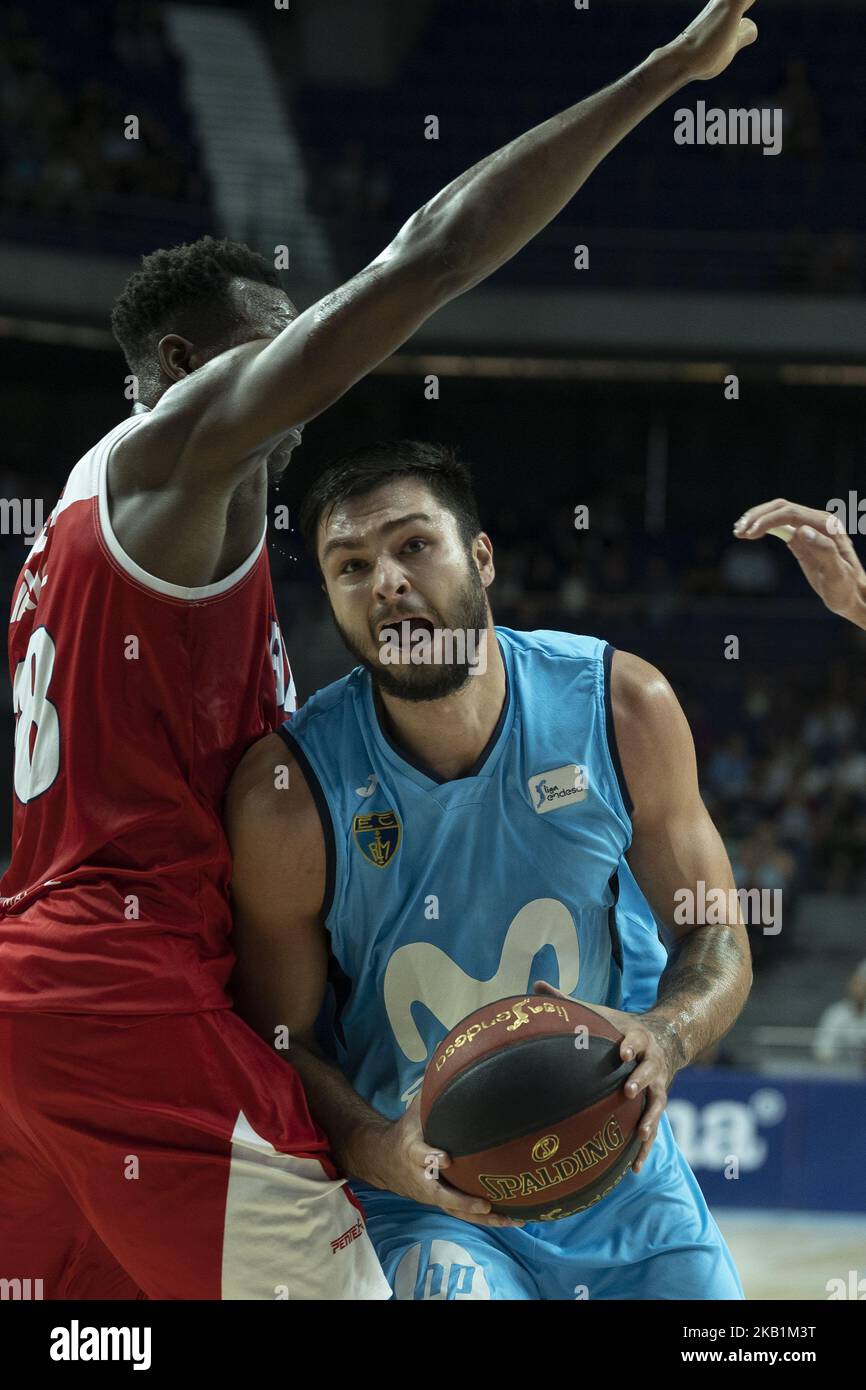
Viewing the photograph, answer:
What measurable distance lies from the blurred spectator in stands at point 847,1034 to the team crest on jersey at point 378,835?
260 inches

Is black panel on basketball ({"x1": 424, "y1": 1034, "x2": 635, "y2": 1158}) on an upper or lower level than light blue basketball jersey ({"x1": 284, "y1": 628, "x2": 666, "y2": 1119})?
lower

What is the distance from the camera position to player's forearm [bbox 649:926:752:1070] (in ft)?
9.24

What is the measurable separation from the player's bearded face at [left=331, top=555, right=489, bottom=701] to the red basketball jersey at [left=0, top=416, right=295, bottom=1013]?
25 centimetres

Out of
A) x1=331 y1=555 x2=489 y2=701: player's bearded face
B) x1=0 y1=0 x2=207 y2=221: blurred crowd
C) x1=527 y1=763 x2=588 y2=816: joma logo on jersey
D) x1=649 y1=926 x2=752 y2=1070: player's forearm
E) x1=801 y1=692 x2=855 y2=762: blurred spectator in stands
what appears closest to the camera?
x1=649 y1=926 x2=752 y2=1070: player's forearm

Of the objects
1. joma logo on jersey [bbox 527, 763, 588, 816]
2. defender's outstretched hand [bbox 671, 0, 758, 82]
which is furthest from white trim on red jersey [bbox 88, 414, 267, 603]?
defender's outstretched hand [bbox 671, 0, 758, 82]

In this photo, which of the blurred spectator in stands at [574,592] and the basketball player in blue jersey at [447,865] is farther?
the blurred spectator in stands at [574,592]

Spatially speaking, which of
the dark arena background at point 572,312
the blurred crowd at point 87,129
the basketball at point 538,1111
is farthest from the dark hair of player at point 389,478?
the blurred crowd at point 87,129

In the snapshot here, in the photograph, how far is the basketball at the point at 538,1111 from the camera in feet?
8.45

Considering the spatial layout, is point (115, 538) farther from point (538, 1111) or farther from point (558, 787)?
point (538, 1111)

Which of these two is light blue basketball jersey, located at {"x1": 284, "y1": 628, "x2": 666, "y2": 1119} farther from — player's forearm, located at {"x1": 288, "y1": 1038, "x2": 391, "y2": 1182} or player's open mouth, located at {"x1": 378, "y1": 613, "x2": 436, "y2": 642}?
player's open mouth, located at {"x1": 378, "y1": 613, "x2": 436, "y2": 642}

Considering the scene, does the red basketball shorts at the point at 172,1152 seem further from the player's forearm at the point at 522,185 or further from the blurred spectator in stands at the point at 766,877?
the blurred spectator in stands at the point at 766,877

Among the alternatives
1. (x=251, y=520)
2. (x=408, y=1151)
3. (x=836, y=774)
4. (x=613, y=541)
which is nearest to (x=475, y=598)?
(x=251, y=520)

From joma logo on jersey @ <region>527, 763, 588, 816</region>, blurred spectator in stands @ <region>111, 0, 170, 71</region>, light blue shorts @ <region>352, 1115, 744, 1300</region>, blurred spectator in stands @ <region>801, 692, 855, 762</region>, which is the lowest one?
light blue shorts @ <region>352, 1115, 744, 1300</region>

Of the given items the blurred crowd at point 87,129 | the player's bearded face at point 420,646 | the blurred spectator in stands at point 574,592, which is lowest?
the player's bearded face at point 420,646
